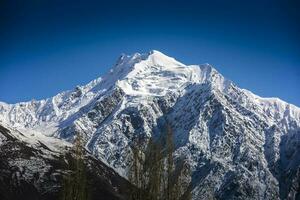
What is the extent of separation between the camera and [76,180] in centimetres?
5078

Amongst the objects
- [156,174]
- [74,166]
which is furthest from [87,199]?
[156,174]

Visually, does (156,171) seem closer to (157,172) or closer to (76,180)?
(157,172)

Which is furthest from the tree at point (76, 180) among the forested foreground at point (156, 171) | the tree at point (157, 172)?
the tree at point (157, 172)

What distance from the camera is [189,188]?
4716cm

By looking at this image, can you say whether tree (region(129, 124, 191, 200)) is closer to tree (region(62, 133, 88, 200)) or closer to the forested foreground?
the forested foreground

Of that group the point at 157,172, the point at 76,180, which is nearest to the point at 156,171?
the point at 157,172

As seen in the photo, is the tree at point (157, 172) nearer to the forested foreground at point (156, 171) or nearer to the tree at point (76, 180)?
the forested foreground at point (156, 171)

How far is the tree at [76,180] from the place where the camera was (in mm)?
48741

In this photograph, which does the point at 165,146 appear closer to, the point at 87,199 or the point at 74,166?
the point at 74,166

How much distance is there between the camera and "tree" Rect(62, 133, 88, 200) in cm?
4874

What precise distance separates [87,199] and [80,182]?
153 inches

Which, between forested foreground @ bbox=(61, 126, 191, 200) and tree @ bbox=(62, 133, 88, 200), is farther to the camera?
tree @ bbox=(62, 133, 88, 200)

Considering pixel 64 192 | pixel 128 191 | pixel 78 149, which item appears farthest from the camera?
pixel 64 192

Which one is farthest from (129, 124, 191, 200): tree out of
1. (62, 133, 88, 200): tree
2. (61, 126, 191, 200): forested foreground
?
(62, 133, 88, 200): tree
